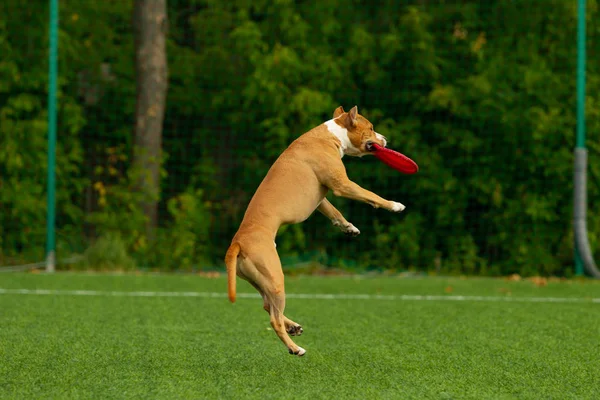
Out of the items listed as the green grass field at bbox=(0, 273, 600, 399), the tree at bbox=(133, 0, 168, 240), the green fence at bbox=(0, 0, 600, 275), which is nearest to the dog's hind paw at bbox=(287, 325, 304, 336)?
the green grass field at bbox=(0, 273, 600, 399)

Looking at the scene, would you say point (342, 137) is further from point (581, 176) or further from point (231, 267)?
point (581, 176)

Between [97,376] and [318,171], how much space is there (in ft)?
4.68

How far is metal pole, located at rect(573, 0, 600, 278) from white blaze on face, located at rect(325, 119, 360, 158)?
5.48 metres

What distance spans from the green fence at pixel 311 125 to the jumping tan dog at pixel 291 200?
5757mm

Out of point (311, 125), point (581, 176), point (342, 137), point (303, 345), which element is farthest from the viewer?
point (311, 125)

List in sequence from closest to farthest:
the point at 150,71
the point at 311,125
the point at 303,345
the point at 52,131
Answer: the point at 303,345, the point at 52,131, the point at 311,125, the point at 150,71

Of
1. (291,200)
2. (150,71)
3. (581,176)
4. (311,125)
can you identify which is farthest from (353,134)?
(150,71)

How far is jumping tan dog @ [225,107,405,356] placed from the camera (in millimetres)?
4488

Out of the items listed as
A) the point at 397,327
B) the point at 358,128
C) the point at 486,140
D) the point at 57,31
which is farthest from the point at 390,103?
the point at 358,128

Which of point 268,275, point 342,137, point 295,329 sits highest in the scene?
point 342,137

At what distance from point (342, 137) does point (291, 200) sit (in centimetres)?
56

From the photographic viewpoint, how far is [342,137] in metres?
5.12

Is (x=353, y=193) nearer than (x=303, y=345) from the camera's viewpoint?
Yes

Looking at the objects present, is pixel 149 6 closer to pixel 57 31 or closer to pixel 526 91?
pixel 57 31
